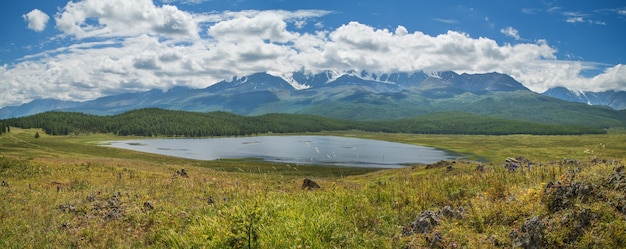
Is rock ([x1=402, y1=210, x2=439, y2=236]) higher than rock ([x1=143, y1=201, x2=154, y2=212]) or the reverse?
higher

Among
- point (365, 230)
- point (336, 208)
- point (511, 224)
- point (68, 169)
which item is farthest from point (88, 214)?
point (68, 169)

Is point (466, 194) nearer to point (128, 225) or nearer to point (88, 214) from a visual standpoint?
point (128, 225)

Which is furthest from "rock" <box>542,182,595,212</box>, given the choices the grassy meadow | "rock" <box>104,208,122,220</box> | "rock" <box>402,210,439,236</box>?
"rock" <box>104,208,122,220</box>

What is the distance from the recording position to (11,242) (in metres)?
8.50

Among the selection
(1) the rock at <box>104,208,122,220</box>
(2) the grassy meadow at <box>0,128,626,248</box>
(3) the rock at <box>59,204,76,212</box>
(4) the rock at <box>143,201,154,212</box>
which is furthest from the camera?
(3) the rock at <box>59,204,76,212</box>

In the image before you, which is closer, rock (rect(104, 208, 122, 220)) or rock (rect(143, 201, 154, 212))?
rock (rect(104, 208, 122, 220))

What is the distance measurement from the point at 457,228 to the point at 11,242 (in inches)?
387

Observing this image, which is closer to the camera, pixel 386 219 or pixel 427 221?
pixel 427 221

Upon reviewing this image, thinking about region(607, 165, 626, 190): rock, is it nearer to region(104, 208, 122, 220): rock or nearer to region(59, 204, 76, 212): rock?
region(104, 208, 122, 220): rock

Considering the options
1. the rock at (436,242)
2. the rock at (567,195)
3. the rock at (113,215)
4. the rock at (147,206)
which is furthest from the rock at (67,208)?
the rock at (567,195)

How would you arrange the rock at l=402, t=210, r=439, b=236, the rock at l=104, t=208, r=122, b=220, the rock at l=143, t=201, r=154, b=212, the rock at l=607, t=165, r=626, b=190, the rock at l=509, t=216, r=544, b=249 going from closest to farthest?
1. the rock at l=509, t=216, r=544, b=249
2. the rock at l=607, t=165, r=626, b=190
3. the rock at l=402, t=210, r=439, b=236
4. the rock at l=104, t=208, r=122, b=220
5. the rock at l=143, t=201, r=154, b=212

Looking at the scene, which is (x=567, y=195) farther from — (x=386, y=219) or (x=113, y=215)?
(x=113, y=215)

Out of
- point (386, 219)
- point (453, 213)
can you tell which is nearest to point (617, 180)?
point (453, 213)

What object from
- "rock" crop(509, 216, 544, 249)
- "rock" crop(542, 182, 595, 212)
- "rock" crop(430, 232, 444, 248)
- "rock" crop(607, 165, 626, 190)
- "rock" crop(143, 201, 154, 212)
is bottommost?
"rock" crop(143, 201, 154, 212)
